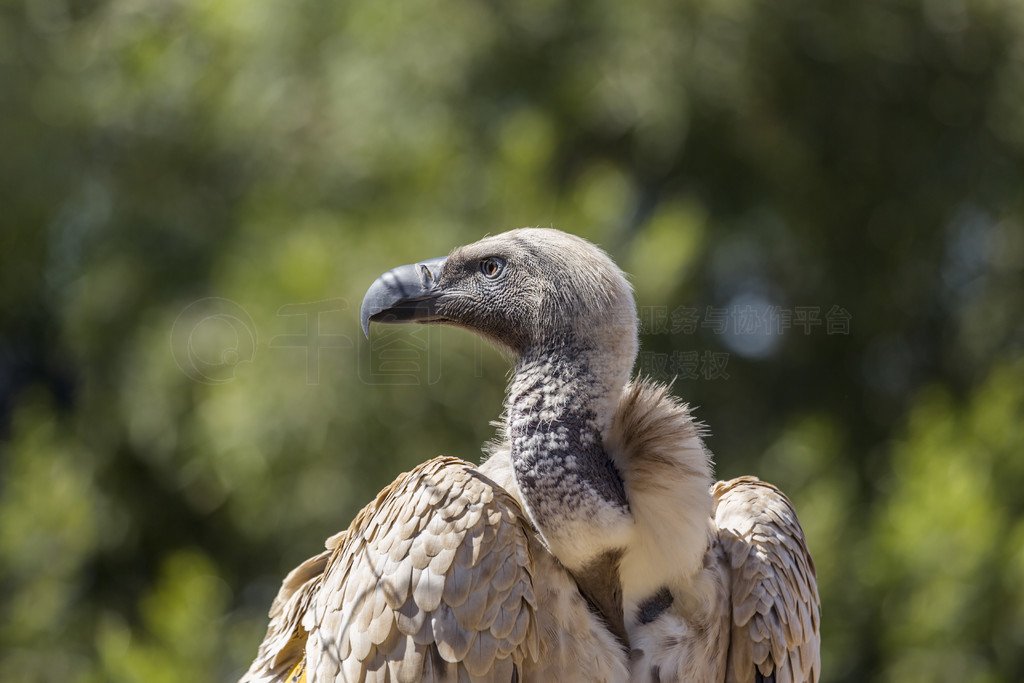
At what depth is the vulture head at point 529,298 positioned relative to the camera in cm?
261

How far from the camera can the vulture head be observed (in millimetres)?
2611

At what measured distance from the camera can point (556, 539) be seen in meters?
2.43

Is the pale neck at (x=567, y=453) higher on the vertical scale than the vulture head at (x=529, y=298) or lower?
lower

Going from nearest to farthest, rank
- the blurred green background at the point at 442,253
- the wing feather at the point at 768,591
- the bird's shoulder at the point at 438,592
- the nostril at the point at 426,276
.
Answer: the bird's shoulder at the point at 438,592 → the wing feather at the point at 768,591 → the nostril at the point at 426,276 → the blurred green background at the point at 442,253

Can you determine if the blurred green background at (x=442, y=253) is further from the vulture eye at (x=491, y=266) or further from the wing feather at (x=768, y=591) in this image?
the vulture eye at (x=491, y=266)

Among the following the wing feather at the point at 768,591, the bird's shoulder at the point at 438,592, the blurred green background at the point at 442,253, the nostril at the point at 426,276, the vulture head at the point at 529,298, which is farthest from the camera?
the blurred green background at the point at 442,253

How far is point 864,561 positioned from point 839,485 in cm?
56

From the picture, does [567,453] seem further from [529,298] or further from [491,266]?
[491,266]

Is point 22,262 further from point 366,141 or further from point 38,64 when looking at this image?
point 366,141

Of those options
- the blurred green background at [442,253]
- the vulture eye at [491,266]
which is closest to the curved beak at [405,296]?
the vulture eye at [491,266]

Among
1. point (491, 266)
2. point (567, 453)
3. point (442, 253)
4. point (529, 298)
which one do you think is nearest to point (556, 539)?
point (567, 453)

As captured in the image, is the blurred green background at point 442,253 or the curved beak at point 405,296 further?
the blurred green background at point 442,253

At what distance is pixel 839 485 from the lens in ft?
22.7

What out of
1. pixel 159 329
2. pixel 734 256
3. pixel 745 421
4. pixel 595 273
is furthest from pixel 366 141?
pixel 595 273
